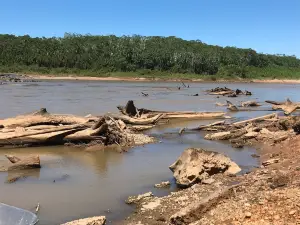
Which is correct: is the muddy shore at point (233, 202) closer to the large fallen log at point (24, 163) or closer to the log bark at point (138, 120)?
the large fallen log at point (24, 163)

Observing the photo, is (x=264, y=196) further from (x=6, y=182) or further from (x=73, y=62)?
(x=73, y=62)

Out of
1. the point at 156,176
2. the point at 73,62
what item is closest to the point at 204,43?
the point at 73,62

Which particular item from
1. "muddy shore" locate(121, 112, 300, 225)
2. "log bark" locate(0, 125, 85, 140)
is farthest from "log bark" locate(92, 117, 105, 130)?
"muddy shore" locate(121, 112, 300, 225)

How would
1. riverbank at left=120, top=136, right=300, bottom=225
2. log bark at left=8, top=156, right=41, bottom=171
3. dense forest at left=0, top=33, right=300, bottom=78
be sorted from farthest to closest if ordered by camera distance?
dense forest at left=0, top=33, right=300, bottom=78
log bark at left=8, top=156, right=41, bottom=171
riverbank at left=120, top=136, right=300, bottom=225

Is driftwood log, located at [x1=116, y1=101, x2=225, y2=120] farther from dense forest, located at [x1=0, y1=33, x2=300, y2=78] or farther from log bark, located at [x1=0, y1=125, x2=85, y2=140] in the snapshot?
dense forest, located at [x1=0, y1=33, x2=300, y2=78]

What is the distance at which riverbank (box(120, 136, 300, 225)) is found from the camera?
4.09 metres

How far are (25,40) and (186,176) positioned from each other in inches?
3790

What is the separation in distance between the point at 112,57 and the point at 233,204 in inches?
3413

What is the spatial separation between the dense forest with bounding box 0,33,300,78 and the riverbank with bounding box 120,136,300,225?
76.6 m

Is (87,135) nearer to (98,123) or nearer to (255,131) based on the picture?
(98,123)

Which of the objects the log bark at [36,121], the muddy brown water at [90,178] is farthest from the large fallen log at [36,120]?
the muddy brown water at [90,178]

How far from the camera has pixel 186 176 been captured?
6875 millimetres

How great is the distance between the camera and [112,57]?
8969 centimetres

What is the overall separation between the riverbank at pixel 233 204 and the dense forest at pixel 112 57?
76.6m
